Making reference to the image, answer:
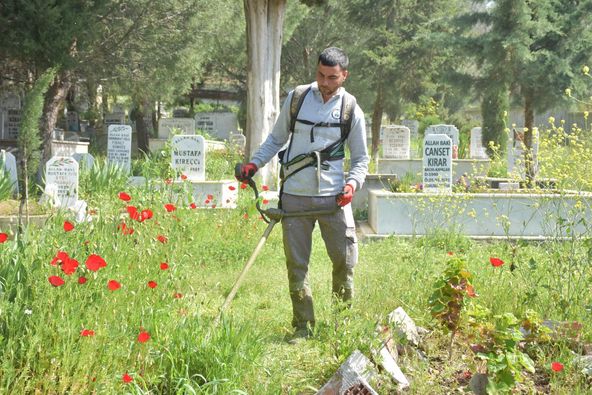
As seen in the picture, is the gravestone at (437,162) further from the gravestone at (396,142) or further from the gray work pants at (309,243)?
the gravestone at (396,142)

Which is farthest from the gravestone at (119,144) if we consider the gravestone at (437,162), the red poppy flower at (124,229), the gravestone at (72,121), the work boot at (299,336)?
the gravestone at (72,121)

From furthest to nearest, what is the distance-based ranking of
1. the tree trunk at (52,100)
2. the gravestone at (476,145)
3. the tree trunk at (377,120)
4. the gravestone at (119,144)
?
the tree trunk at (377,120) < the gravestone at (476,145) < the tree trunk at (52,100) < the gravestone at (119,144)

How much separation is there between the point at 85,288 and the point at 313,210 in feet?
5.21

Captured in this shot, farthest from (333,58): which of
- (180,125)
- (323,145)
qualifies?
(180,125)

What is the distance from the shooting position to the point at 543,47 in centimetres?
1939

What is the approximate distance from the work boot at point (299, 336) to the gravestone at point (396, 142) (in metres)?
15.1

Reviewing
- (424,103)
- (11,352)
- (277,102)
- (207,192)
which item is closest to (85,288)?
(11,352)

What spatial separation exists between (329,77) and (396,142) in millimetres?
15206

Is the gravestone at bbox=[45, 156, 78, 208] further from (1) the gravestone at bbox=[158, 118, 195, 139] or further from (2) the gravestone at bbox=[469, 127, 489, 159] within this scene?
(2) the gravestone at bbox=[469, 127, 489, 159]

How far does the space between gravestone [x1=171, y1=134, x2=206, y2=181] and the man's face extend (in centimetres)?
750

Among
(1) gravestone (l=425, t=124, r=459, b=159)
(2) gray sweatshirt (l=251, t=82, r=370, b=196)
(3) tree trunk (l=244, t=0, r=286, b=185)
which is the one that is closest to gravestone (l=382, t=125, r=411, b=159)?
(1) gravestone (l=425, t=124, r=459, b=159)

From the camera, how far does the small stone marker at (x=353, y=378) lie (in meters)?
3.04

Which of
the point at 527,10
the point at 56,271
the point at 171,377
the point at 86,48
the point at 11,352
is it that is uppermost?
the point at 527,10

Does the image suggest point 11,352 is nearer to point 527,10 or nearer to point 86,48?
point 86,48
